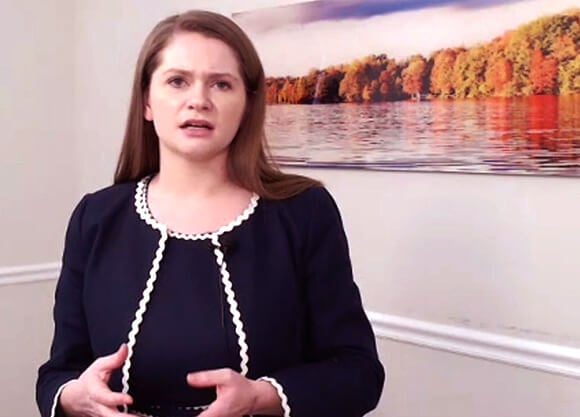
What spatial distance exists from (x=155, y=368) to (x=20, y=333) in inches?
63.1

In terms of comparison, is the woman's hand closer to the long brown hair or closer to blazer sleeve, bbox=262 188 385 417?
blazer sleeve, bbox=262 188 385 417

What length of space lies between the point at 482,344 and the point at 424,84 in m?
0.57

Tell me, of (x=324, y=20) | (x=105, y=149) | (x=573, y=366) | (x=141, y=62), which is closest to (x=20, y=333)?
(x=105, y=149)

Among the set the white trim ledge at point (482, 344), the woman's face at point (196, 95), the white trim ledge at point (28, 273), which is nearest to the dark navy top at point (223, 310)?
the woman's face at point (196, 95)

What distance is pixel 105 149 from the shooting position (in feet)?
8.49

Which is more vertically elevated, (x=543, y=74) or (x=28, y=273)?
(x=543, y=74)

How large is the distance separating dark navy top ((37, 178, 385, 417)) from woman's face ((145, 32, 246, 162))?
13cm

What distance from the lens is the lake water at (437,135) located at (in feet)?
4.91

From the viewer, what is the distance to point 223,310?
1131 mm

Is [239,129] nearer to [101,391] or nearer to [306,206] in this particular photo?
[306,206]

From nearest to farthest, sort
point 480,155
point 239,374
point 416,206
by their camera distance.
Answer: 1. point 239,374
2. point 480,155
3. point 416,206

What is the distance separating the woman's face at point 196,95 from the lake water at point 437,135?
2.06 ft

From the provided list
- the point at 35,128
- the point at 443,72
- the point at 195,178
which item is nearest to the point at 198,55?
the point at 195,178

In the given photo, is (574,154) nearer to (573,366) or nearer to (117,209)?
(573,366)
